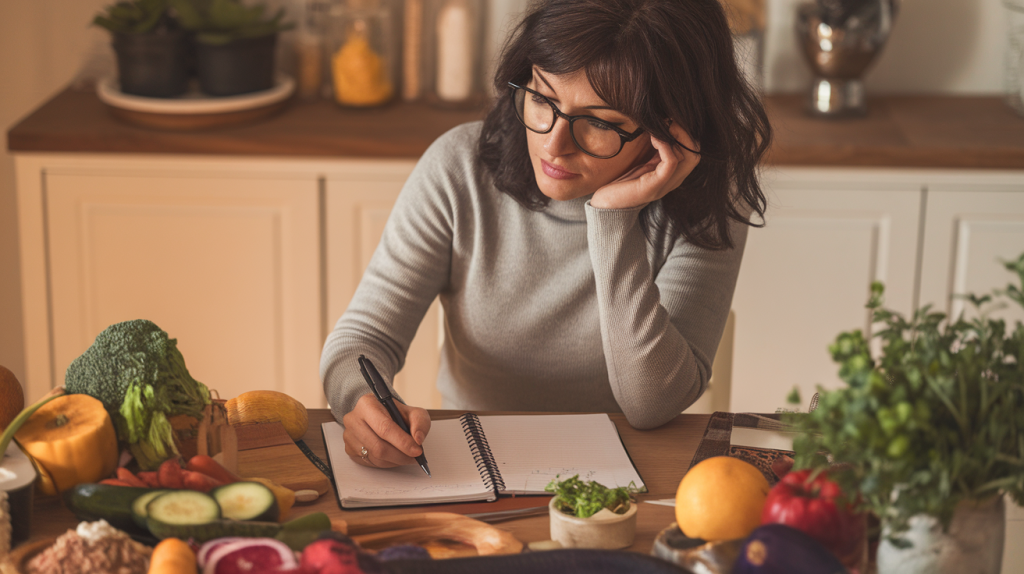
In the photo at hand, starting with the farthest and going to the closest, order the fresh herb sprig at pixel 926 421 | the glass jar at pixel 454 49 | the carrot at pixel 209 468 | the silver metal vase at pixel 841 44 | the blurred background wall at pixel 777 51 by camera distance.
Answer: the blurred background wall at pixel 777 51 → the glass jar at pixel 454 49 → the silver metal vase at pixel 841 44 → the carrot at pixel 209 468 → the fresh herb sprig at pixel 926 421

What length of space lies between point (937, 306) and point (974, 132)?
16.3 inches

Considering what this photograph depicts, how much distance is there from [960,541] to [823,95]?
179cm

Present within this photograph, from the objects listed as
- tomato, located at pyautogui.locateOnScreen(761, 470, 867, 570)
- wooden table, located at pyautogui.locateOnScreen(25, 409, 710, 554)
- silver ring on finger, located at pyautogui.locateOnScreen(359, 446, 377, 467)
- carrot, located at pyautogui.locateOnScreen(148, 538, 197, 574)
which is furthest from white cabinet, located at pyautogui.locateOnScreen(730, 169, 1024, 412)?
carrot, located at pyautogui.locateOnScreen(148, 538, 197, 574)

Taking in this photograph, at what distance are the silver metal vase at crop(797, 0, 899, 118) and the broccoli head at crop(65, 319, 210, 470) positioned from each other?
183cm

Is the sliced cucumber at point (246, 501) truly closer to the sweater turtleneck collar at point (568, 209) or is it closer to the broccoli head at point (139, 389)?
the broccoli head at point (139, 389)

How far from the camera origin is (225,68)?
2.15 m

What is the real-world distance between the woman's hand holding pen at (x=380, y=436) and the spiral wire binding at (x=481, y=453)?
0.06 meters

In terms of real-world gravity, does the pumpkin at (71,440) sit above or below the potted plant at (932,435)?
below

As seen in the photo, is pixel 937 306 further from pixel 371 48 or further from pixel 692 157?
pixel 371 48

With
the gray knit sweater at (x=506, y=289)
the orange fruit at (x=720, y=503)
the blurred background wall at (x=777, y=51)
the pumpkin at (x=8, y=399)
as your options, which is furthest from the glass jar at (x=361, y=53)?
the orange fruit at (x=720, y=503)

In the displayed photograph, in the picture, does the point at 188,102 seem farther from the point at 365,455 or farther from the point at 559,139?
the point at 365,455

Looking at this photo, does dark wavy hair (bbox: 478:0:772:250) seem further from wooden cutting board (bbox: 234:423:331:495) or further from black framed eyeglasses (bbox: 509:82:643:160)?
wooden cutting board (bbox: 234:423:331:495)

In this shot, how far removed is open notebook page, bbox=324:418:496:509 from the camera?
0.95 metres

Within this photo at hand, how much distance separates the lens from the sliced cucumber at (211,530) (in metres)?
0.74
